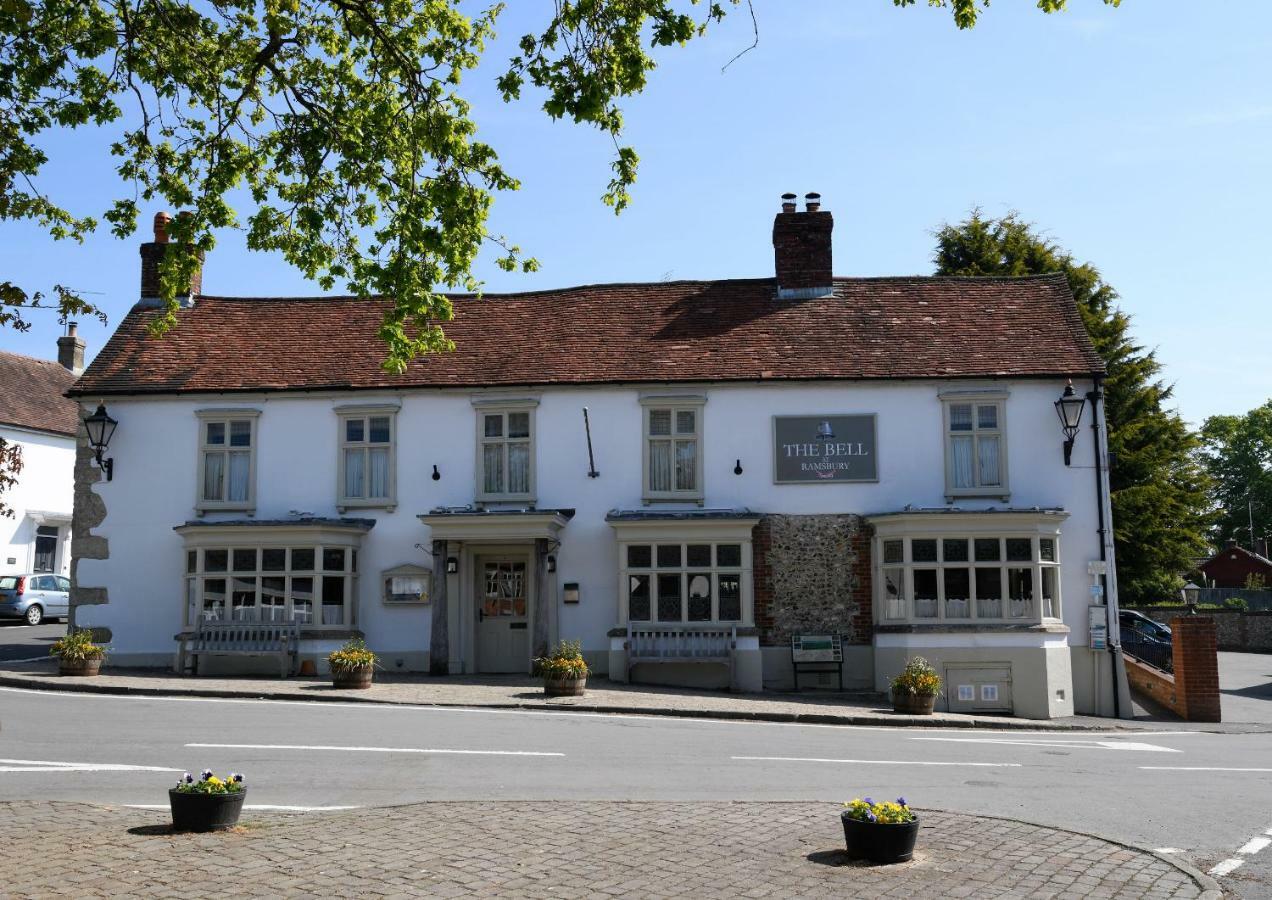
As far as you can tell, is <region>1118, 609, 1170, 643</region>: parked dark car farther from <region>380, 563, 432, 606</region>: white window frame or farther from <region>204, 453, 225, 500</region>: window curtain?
<region>204, 453, 225, 500</region>: window curtain

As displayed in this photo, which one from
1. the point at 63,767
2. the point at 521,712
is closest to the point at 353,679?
the point at 521,712

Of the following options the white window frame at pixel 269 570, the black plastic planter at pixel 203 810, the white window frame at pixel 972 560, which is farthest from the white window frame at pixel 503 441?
the black plastic planter at pixel 203 810

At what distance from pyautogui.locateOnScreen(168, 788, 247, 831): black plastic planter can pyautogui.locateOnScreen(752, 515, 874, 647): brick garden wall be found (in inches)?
538

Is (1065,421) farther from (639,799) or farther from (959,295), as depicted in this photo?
(639,799)

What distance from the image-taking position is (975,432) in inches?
864

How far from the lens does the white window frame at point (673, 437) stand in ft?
72.4

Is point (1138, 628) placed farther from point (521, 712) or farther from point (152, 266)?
point (152, 266)

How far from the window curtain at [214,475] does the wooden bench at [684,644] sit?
849 centimetres

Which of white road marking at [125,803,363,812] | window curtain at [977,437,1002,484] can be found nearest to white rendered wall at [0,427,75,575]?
window curtain at [977,437,1002,484]

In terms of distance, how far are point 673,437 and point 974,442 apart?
18.4 ft

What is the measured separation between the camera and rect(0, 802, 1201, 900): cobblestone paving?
732 centimetres

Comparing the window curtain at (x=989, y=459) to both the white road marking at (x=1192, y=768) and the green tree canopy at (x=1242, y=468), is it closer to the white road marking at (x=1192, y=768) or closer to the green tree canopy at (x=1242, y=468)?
the white road marking at (x=1192, y=768)

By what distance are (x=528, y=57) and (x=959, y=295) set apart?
1662 centimetres

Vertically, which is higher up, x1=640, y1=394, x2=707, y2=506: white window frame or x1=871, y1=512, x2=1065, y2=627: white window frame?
x1=640, y1=394, x2=707, y2=506: white window frame
